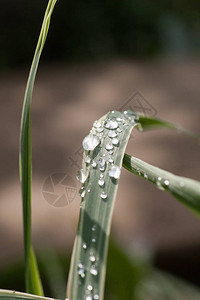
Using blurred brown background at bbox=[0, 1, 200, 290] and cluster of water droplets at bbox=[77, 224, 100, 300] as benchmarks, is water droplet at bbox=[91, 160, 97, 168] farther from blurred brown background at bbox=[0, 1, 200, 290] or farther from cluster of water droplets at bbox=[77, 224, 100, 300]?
blurred brown background at bbox=[0, 1, 200, 290]

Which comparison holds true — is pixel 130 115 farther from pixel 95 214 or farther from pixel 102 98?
pixel 102 98

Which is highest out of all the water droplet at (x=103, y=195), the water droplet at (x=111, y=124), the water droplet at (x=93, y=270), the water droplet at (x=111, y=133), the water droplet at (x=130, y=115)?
the water droplet at (x=130, y=115)

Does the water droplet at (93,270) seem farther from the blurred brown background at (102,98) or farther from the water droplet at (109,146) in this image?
the blurred brown background at (102,98)

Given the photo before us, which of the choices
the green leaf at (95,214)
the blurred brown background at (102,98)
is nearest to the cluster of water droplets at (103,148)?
the green leaf at (95,214)

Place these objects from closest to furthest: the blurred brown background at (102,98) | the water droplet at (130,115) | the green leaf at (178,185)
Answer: the green leaf at (178,185) → the water droplet at (130,115) → the blurred brown background at (102,98)

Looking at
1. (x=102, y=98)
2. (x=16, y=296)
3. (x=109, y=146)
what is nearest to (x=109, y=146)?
(x=109, y=146)

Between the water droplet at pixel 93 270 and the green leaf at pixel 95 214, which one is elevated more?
the green leaf at pixel 95 214

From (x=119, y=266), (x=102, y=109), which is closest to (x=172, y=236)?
(x=119, y=266)
